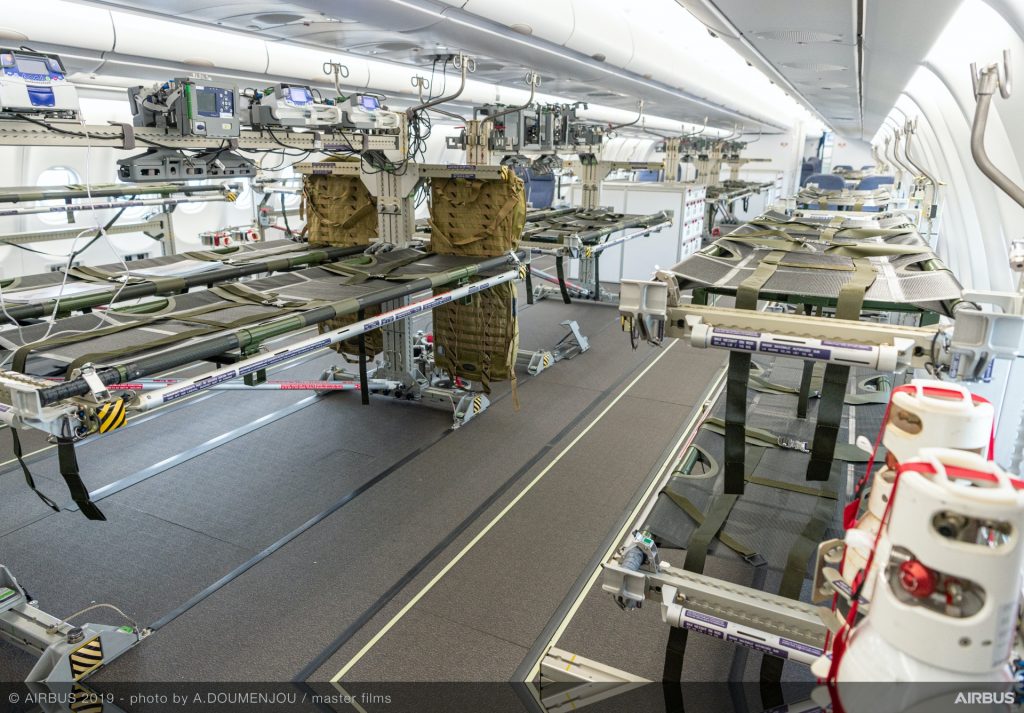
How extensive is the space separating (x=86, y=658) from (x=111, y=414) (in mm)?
1379

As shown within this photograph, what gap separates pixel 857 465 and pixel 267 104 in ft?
15.1

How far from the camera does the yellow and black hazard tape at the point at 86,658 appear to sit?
127 inches

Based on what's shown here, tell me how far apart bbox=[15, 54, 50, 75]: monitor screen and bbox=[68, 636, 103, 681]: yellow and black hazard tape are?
2.94m

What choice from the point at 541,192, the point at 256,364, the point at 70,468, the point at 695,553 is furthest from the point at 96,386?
the point at 541,192

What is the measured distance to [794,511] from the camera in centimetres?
330

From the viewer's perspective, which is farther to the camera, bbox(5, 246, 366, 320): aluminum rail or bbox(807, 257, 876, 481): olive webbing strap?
bbox(5, 246, 366, 320): aluminum rail

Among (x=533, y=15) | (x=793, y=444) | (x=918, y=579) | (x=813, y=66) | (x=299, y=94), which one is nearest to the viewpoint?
(x=918, y=579)

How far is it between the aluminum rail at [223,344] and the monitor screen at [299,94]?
1.57 meters

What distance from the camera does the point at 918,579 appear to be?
1477 millimetres

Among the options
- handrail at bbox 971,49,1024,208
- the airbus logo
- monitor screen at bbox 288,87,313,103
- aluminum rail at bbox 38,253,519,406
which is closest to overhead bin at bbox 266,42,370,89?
monitor screen at bbox 288,87,313,103

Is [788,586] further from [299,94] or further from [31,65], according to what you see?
[299,94]

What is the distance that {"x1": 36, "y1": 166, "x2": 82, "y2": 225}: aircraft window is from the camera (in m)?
9.65

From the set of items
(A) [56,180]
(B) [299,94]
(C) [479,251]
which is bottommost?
(C) [479,251]

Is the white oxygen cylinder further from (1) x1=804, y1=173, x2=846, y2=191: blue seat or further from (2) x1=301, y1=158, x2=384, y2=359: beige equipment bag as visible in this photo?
(1) x1=804, y1=173, x2=846, y2=191: blue seat
